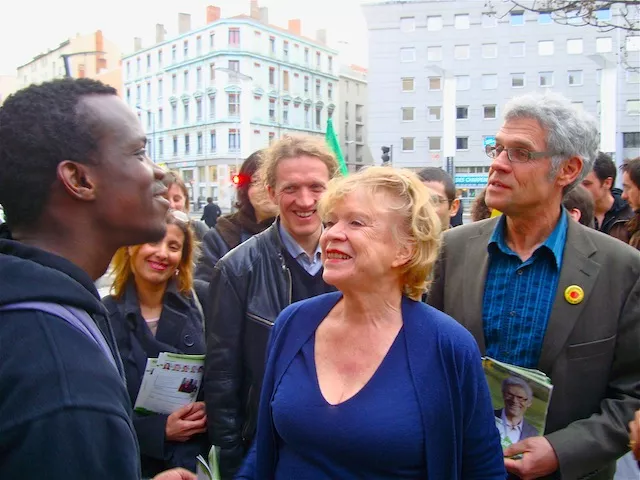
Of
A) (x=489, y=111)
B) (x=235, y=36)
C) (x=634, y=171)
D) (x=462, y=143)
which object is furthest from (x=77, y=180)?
(x=235, y=36)

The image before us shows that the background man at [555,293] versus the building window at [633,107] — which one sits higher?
the building window at [633,107]

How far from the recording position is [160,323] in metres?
3.19

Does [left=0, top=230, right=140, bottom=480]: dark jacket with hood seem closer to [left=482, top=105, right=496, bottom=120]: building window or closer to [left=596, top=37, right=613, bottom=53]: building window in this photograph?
[left=482, top=105, right=496, bottom=120]: building window

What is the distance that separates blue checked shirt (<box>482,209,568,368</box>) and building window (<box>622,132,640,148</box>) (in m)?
49.0

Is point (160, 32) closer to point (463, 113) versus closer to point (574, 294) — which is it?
point (463, 113)

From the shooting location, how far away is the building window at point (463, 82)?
165 feet

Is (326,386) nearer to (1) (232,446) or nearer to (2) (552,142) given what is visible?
(1) (232,446)

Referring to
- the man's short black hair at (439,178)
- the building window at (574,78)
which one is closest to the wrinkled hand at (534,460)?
the man's short black hair at (439,178)

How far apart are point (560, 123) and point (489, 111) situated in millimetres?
50441

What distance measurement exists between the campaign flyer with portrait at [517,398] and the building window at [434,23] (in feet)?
172

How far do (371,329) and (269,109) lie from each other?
6576cm

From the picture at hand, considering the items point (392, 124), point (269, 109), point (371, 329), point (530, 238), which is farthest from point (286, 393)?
point (269, 109)

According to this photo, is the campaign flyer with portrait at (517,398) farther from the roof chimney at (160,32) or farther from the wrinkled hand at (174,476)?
the roof chimney at (160,32)

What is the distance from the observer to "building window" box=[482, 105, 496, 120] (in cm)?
4993
